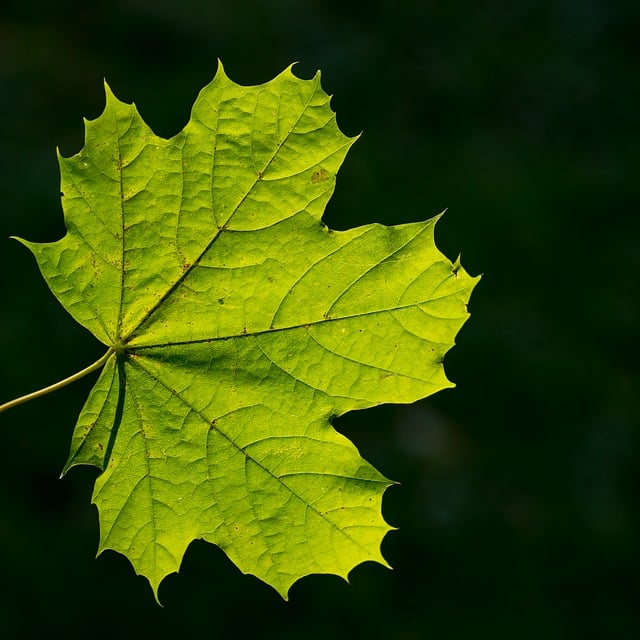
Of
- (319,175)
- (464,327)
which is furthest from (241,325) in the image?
(464,327)

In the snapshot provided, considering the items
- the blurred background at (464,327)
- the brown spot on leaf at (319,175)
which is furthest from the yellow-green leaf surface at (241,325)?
the blurred background at (464,327)

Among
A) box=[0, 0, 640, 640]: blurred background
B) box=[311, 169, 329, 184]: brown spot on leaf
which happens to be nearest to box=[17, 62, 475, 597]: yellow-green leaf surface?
box=[311, 169, 329, 184]: brown spot on leaf

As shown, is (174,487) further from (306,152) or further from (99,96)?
(99,96)

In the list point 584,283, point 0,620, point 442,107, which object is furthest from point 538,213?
point 0,620

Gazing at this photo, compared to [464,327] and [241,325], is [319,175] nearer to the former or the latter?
[241,325]

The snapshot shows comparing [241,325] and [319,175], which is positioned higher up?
[319,175]

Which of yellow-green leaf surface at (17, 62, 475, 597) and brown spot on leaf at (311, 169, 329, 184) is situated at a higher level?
brown spot on leaf at (311, 169, 329, 184)

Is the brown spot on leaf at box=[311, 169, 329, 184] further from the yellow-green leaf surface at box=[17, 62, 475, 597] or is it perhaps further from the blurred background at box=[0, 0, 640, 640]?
the blurred background at box=[0, 0, 640, 640]
